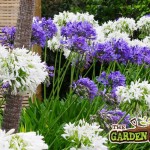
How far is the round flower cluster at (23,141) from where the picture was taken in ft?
4.98

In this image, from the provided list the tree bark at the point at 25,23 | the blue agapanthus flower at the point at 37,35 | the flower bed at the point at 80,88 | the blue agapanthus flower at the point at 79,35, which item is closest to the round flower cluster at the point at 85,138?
the flower bed at the point at 80,88

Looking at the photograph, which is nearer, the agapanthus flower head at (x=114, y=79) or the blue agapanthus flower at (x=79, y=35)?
the agapanthus flower head at (x=114, y=79)

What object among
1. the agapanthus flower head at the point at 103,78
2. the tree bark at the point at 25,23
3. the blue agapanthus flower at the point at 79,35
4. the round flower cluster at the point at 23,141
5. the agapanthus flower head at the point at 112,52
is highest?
the tree bark at the point at 25,23

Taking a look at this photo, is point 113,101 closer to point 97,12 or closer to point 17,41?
point 17,41

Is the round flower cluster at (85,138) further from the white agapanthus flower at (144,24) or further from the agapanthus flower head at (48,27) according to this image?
the white agapanthus flower at (144,24)

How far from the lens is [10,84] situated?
2238 millimetres

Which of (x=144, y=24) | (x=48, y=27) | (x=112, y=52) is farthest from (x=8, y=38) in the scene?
(x=144, y=24)

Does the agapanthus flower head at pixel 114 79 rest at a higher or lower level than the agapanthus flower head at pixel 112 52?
lower

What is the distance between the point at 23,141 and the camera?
5.14 ft

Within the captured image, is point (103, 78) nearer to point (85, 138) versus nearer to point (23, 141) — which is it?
point (85, 138)

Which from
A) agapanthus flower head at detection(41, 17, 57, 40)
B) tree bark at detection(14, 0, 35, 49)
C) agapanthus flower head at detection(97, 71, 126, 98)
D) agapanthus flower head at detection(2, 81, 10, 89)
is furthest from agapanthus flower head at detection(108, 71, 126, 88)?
→ agapanthus flower head at detection(2, 81, 10, 89)

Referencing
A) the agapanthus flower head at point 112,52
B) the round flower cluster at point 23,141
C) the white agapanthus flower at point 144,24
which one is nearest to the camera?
the round flower cluster at point 23,141

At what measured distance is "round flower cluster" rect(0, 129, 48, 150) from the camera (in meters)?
1.52

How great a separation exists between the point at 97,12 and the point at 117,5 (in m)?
0.36
